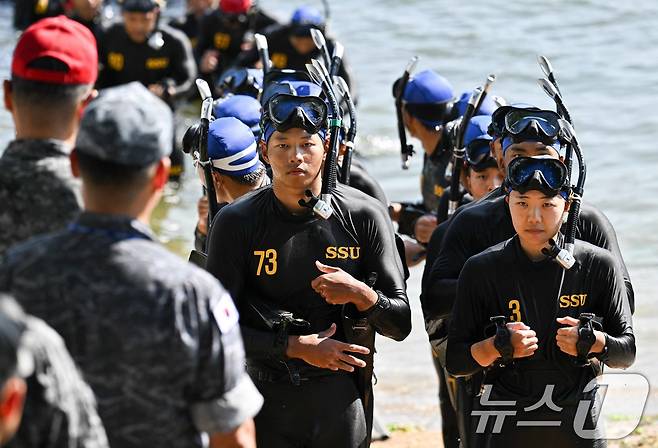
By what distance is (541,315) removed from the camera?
4.78m

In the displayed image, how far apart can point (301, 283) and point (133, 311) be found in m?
1.78

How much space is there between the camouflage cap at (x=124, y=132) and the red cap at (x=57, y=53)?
54 cm

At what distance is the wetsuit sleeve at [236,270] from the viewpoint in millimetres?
4836

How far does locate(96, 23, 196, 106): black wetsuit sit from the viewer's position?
41.5ft

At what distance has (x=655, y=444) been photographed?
698 cm

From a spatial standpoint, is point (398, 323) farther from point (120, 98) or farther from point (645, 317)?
point (645, 317)

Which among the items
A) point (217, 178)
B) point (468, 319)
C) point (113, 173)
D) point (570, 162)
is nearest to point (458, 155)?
point (570, 162)

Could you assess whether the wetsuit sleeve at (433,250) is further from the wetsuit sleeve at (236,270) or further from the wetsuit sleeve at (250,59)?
the wetsuit sleeve at (250,59)

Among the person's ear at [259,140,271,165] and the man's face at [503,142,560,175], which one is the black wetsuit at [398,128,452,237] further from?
the person's ear at [259,140,271,165]

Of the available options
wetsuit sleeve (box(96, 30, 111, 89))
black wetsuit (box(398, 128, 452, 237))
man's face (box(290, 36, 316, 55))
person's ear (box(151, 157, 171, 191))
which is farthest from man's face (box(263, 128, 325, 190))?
wetsuit sleeve (box(96, 30, 111, 89))

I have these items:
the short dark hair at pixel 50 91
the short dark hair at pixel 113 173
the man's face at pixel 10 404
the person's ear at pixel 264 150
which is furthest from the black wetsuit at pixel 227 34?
the man's face at pixel 10 404

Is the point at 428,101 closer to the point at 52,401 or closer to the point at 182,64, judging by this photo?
the point at 52,401

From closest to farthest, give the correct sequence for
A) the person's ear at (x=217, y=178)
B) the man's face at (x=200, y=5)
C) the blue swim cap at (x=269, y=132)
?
the blue swim cap at (x=269, y=132)
the person's ear at (x=217, y=178)
the man's face at (x=200, y=5)

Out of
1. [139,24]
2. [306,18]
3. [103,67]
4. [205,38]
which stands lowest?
[205,38]
